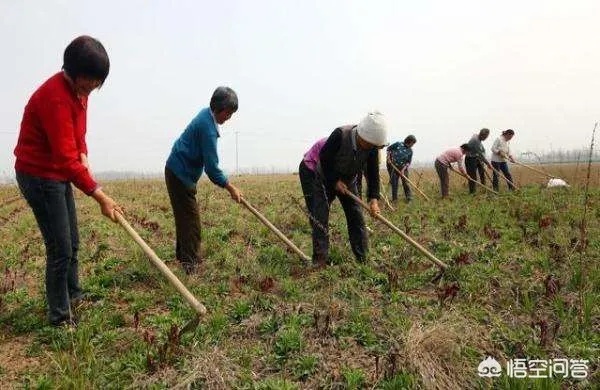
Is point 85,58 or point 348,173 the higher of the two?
point 85,58

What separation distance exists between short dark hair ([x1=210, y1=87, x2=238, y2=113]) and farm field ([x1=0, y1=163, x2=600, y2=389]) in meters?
1.73

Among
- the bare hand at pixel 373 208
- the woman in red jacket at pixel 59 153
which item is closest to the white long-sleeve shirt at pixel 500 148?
the bare hand at pixel 373 208

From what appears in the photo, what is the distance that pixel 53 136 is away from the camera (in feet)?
10.6

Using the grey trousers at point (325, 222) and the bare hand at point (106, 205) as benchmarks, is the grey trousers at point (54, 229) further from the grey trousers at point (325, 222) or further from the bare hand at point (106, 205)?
the grey trousers at point (325, 222)

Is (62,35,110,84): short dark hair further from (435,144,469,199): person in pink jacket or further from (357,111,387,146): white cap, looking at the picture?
(435,144,469,199): person in pink jacket

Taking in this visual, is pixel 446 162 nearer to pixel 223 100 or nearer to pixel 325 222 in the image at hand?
pixel 325 222

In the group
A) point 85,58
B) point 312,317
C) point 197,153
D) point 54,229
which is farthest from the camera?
point 197,153

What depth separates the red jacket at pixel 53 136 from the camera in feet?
10.6

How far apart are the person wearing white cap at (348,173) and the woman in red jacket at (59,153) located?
7.81 ft

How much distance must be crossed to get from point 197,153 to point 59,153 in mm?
1745

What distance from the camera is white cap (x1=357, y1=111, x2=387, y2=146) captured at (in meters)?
4.67

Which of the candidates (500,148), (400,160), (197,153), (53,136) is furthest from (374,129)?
(500,148)

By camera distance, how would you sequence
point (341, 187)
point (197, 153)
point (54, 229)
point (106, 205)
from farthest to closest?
point (341, 187) → point (197, 153) → point (54, 229) → point (106, 205)

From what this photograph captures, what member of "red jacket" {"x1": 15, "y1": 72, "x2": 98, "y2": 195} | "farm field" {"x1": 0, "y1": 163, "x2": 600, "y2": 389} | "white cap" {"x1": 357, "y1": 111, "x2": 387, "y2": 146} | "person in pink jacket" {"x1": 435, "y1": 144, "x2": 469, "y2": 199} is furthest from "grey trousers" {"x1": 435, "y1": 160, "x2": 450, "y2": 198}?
"red jacket" {"x1": 15, "y1": 72, "x2": 98, "y2": 195}
